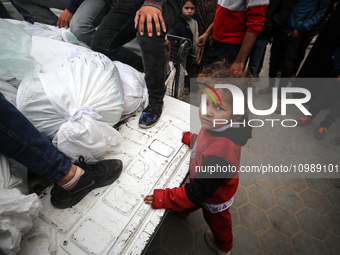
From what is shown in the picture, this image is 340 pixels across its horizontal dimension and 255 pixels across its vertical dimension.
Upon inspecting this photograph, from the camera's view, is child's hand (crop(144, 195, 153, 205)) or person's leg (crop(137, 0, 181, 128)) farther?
person's leg (crop(137, 0, 181, 128))

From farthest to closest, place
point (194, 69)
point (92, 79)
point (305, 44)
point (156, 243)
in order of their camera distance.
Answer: point (194, 69)
point (305, 44)
point (156, 243)
point (92, 79)

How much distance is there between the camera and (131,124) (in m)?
1.72

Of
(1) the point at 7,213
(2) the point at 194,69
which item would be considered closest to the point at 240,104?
(1) the point at 7,213

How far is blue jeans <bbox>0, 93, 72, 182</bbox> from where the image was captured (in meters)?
0.93

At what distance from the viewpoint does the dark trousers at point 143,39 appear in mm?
1467

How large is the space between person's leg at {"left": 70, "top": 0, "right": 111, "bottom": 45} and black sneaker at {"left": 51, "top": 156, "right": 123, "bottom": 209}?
1.44m

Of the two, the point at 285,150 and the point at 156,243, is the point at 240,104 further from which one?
the point at 285,150

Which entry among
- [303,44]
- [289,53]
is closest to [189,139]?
[289,53]

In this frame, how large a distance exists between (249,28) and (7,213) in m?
2.26

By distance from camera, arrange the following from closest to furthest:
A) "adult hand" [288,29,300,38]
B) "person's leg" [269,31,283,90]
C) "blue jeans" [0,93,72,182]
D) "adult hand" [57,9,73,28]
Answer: "blue jeans" [0,93,72,182], "adult hand" [57,9,73,28], "adult hand" [288,29,300,38], "person's leg" [269,31,283,90]

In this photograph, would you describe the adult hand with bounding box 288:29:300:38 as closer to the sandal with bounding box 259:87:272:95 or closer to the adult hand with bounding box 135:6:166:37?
the sandal with bounding box 259:87:272:95

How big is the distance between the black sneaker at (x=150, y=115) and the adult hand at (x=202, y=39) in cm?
146

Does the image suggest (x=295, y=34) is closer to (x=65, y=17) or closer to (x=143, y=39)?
(x=143, y=39)

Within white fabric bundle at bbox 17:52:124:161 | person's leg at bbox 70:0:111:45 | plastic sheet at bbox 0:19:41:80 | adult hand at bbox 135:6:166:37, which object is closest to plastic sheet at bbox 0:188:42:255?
white fabric bundle at bbox 17:52:124:161
